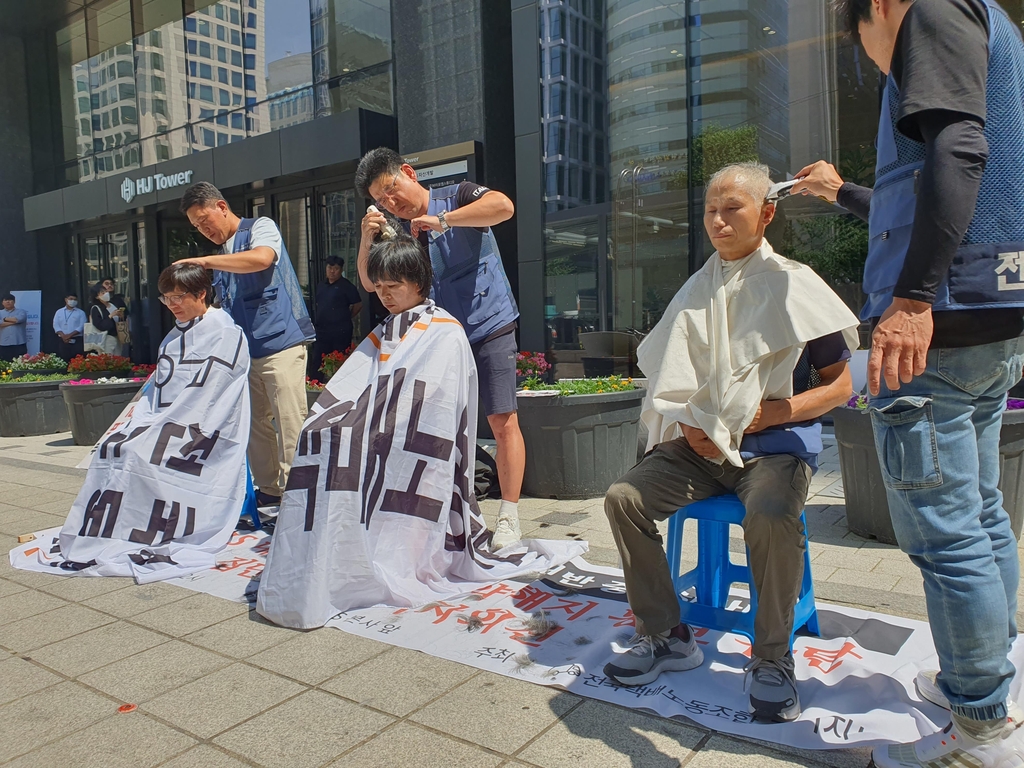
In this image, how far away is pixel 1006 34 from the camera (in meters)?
1.68

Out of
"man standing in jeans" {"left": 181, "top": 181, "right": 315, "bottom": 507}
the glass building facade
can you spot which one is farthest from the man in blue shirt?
"man standing in jeans" {"left": 181, "top": 181, "right": 315, "bottom": 507}

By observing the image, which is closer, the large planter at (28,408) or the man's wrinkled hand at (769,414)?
the man's wrinkled hand at (769,414)

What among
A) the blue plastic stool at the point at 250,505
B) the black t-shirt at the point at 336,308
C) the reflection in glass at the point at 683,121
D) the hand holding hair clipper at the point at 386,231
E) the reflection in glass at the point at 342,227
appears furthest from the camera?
the reflection in glass at the point at 342,227

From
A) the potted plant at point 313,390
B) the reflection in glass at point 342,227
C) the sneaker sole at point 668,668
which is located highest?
the reflection in glass at point 342,227

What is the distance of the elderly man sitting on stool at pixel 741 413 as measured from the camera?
209 centimetres

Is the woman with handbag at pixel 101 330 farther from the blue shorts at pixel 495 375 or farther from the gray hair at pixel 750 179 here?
the gray hair at pixel 750 179

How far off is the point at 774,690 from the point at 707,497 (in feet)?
1.85

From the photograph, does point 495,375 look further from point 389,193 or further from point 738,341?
point 738,341

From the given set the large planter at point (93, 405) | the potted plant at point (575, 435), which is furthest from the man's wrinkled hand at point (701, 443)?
the large planter at point (93, 405)

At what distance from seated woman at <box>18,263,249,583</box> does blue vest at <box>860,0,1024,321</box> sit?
10.5 ft

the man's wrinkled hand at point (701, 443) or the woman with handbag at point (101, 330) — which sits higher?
the woman with handbag at point (101, 330)

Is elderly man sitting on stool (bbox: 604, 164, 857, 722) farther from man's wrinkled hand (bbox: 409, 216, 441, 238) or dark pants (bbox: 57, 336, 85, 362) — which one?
dark pants (bbox: 57, 336, 85, 362)

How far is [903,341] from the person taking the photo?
5.26ft

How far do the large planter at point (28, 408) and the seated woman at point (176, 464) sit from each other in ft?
19.7
